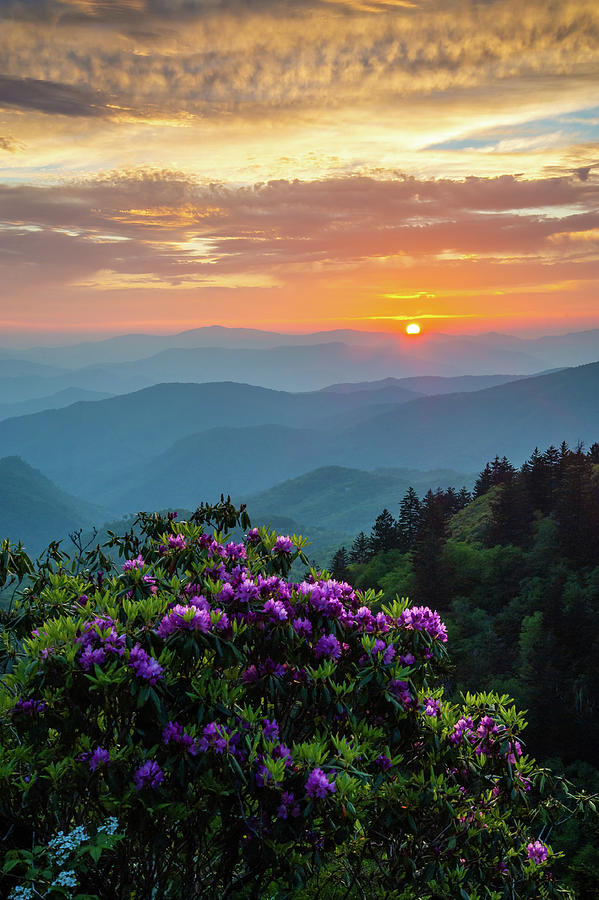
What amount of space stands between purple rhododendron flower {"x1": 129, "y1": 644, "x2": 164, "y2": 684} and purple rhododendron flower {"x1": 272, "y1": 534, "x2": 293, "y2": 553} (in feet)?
10.7

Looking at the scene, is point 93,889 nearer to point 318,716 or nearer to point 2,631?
point 318,716

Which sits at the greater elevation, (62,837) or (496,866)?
(62,837)

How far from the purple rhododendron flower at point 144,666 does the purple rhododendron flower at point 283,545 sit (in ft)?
10.7

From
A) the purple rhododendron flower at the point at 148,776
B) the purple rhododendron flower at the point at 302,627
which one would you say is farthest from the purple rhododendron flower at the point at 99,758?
the purple rhododendron flower at the point at 302,627

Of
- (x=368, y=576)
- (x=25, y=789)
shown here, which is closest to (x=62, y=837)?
(x=25, y=789)

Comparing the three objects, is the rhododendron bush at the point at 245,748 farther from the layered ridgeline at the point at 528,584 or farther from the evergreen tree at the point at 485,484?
the evergreen tree at the point at 485,484

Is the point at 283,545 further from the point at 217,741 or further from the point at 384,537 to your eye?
the point at 384,537

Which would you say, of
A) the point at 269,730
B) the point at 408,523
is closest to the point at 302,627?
the point at 269,730

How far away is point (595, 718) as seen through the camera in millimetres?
32281

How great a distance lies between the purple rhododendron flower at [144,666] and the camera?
18.9 feet

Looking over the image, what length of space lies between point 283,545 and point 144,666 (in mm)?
3440

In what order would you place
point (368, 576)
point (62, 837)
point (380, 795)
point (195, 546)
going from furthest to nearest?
point (368, 576), point (195, 546), point (380, 795), point (62, 837)

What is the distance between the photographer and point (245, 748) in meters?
6.14

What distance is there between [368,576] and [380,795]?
161 ft
